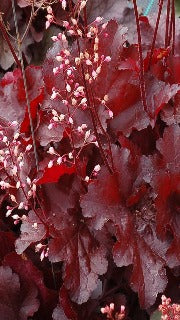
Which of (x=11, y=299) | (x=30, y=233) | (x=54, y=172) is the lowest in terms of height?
(x=11, y=299)

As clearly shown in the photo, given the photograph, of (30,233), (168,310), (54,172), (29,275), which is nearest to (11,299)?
(29,275)

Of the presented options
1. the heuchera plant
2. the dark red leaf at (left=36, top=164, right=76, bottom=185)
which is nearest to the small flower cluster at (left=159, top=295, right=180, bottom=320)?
the heuchera plant

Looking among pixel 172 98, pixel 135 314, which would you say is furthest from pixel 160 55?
pixel 135 314

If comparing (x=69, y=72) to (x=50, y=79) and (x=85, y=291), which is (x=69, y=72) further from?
(x=85, y=291)

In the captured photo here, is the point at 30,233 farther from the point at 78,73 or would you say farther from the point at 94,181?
the point at 78,73

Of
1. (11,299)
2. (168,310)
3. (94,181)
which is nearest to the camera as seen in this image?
(168,310)

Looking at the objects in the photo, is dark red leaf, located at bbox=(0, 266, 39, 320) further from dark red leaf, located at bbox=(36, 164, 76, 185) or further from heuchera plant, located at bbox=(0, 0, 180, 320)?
dark red leaf, located at bbox=(36, 164, 76, 185)
